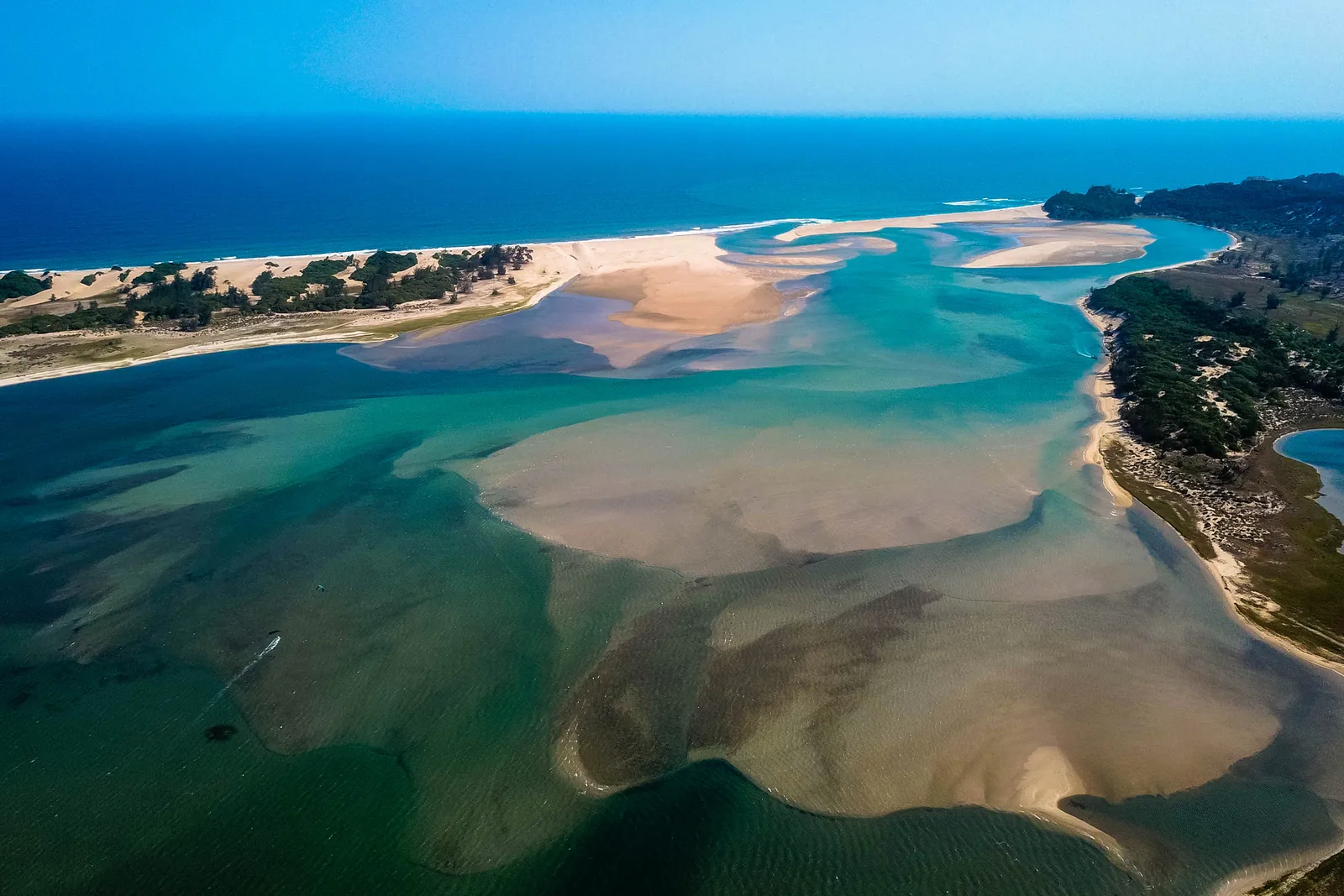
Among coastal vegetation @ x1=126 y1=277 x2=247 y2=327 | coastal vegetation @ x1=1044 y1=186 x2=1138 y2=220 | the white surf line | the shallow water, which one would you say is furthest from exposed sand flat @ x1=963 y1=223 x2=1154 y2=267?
the white surf line

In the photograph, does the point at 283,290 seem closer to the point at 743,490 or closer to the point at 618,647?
the point at 743,490

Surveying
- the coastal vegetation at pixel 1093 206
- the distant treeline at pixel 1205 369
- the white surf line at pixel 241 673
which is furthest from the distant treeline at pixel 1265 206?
the white surf line at pixel 241 673

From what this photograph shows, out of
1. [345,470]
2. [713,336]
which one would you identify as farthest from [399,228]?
[345,470]

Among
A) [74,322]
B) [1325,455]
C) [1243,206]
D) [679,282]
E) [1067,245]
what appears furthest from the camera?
[1243,206]

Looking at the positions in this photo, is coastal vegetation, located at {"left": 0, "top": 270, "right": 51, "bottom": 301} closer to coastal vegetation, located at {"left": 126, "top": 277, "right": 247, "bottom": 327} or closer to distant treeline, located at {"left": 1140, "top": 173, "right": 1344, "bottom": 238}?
coastal vegetation, located at {"left": 126, "top": 277, "right": 247, "bottom": 327}

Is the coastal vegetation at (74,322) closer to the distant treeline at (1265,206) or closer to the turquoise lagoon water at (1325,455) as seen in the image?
the turquoise lagoon water at (1325,455)

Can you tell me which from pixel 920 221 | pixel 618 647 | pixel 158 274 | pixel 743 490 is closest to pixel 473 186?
pixel 158 274

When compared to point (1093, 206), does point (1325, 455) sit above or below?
below
